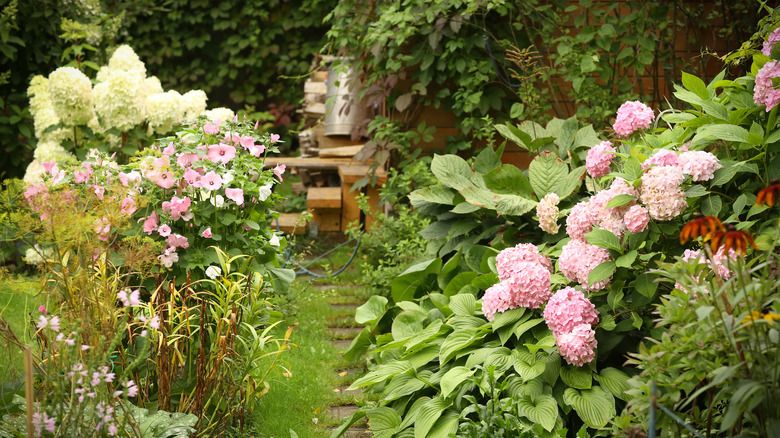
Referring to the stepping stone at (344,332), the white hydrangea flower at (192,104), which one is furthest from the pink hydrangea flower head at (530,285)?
the white hydrangea flower at (192,104)

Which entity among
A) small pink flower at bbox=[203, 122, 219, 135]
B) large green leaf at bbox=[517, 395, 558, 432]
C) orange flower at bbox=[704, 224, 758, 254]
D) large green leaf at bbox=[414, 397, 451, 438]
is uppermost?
small pink flower at bbox=[203, 122, 219, 135]

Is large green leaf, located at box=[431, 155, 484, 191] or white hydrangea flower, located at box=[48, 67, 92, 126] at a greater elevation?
white hydrangea flower, located at box=[48, 67, 92, 126]

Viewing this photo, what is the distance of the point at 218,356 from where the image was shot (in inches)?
75.8

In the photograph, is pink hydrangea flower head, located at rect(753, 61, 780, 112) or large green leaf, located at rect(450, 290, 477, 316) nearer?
pink hydrangea flower head, located at rect(753, 61, 780, 112)

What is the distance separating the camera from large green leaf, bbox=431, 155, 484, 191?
9.72ft

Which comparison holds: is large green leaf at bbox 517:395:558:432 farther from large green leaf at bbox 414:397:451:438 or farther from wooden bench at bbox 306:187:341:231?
wooden bench at bbox 306:187:341:231

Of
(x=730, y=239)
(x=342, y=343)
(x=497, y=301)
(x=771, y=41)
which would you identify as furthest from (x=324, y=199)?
(x=730, y=239)

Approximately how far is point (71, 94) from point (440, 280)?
2069 millimetres

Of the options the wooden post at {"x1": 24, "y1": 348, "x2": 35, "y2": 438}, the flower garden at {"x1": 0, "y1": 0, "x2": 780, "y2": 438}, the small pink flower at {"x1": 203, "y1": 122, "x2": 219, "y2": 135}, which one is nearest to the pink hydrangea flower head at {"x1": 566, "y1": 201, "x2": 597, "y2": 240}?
the flower garden at {"x1": 0, "y1": 0, "x2": 780, "y2": 438}

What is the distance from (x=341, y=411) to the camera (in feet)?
8.17

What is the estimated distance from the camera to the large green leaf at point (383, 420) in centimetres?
214

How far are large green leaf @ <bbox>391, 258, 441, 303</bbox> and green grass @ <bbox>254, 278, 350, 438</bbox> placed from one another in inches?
16.5

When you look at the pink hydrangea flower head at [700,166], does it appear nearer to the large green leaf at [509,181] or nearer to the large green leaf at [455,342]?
the large green leaf at [455,342]

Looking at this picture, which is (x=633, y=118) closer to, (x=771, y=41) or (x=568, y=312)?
(x=771, y=41)
